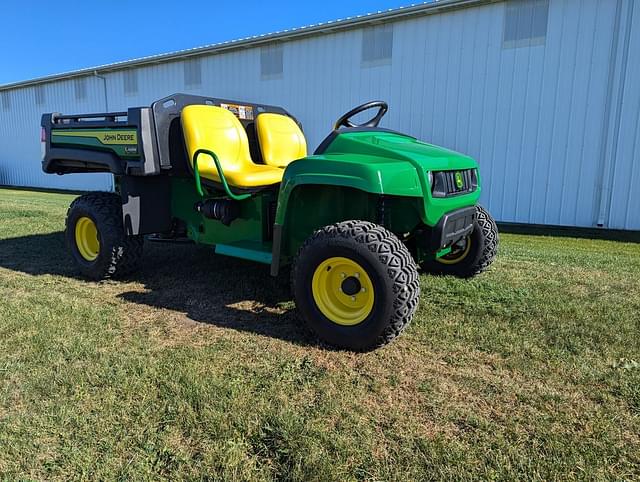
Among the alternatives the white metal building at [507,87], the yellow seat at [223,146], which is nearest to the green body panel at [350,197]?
the yellow seat at [223,146]

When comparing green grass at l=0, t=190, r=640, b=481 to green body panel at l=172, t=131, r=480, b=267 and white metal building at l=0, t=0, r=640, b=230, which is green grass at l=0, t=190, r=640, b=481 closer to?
green body panel at l=172, t=131, r=480, b=267

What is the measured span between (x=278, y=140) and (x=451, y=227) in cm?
222

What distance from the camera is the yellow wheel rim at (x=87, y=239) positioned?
4.64 m

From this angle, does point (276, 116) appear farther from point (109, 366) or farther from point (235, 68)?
point (235, 68)

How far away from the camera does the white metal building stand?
7.95 metres

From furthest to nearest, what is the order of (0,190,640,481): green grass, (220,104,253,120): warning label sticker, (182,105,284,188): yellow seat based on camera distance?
(220,104,253,120): warning label sticker
(182,105,284,188): yellow seat
(0,190,640,481): green grass

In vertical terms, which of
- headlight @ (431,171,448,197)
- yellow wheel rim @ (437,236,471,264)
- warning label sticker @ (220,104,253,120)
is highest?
warning label sticker @ (220,104,253,120)

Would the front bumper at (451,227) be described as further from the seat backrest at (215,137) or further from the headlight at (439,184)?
the seat backrest at (215,137)

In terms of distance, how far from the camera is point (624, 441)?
1980 mm

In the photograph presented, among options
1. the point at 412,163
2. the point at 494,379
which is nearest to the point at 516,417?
the point at 494,379

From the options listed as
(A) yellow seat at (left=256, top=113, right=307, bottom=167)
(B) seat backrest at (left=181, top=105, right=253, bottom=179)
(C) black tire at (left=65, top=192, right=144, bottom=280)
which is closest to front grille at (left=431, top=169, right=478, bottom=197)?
(B) seat backrest at (left=181, top=105, right=253, bottom=179)

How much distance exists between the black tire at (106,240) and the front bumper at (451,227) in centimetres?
281

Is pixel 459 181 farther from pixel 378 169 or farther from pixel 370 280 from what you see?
pixel 370 280

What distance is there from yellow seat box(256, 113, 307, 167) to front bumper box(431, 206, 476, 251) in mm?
1993
